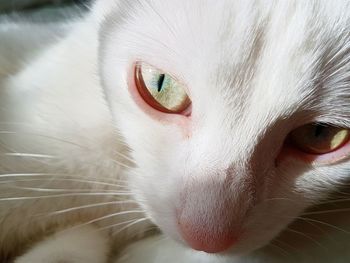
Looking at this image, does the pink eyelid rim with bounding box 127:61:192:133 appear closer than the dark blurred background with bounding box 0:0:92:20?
Yes

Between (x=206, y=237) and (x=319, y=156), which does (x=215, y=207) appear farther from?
(x=319, y=156)

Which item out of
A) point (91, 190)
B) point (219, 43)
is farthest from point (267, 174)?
point (91, 190)

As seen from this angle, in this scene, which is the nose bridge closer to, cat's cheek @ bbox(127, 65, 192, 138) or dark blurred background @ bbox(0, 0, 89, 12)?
cat's cheek @ bbox(127, 65, 192, 138)

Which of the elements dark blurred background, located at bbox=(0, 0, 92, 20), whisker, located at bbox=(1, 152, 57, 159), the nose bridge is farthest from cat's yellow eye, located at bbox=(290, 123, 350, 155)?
dark blurred background, located at bbox=(0, 0, 92, 20)

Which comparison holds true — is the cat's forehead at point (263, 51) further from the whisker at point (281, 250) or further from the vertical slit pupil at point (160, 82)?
the whisker at point (281, 250)

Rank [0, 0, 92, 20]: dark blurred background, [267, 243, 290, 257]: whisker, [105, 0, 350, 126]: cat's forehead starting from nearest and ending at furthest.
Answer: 1. [105, 0, 350, 126]: cat's forehead
2. [267, 243, 290, 257]: whisker
3. [0, 0, 92, 20]: dark blurred background

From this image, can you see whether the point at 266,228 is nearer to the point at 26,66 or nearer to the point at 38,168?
the point at 38,168
